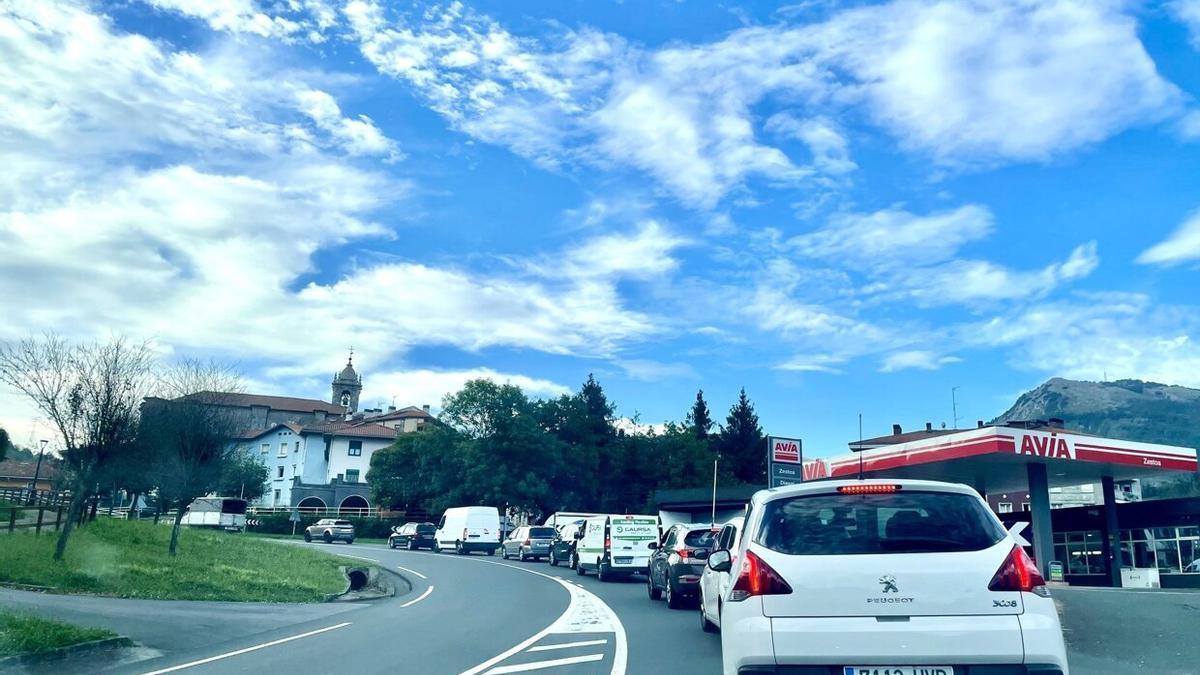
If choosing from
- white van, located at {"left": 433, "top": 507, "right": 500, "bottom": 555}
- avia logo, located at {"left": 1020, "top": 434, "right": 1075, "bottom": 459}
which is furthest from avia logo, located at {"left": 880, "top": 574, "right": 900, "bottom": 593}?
white van, located at {"left": 433, "top": 507, "right": 500, "bottom": 555}

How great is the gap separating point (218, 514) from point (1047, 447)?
2123 inches

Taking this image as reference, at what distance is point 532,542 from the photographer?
136ft

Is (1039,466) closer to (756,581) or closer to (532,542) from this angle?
(532,542)

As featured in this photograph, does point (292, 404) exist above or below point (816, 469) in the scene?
above

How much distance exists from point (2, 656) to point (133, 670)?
59.0 inches

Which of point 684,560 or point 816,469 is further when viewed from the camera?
point 816,469

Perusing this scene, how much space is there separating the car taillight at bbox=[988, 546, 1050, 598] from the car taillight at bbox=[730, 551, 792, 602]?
128 centimetres

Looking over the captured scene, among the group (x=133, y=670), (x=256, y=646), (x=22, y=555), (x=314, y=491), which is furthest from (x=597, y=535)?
(x=314, y=491)

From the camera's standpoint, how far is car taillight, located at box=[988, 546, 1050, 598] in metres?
5.60

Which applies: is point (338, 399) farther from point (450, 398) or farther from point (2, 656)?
point (2, 656)

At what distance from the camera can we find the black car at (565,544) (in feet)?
116

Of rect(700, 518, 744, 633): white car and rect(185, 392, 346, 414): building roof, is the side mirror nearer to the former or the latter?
rect(700, 518, 744, 633): white car

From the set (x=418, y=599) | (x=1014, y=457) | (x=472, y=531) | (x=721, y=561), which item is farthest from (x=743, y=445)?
(x=721, y=561)

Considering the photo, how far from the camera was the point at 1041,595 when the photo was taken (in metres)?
5.67
